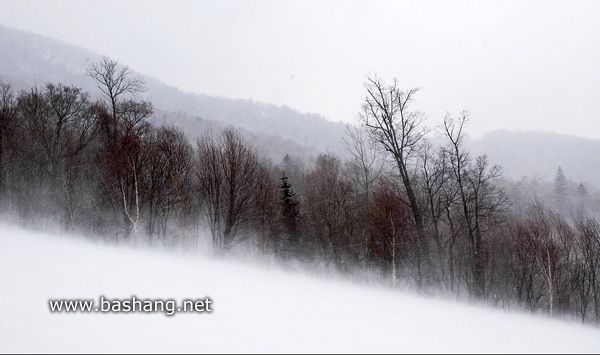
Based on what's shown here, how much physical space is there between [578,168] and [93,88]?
183m

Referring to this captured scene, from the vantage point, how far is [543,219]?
19.8m

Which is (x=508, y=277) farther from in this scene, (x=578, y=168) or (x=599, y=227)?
(x=578, y=168)

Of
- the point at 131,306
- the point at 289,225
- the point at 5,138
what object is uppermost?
the point at 5,138

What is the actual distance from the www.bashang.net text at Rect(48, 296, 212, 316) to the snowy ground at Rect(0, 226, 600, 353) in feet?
0.42

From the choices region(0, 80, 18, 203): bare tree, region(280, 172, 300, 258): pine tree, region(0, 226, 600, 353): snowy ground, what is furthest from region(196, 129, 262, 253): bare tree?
region(0, 80, 18, 203): bare tree

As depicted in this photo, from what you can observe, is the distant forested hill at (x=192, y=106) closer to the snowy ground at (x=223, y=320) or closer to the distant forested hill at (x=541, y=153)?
the distant forested hill at (x=541, y=153)

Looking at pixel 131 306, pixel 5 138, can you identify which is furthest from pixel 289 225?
pixel 131 306

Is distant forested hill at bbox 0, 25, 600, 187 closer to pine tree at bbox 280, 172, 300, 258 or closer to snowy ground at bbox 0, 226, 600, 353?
pine tree at bbox 280, 172, 300, 258

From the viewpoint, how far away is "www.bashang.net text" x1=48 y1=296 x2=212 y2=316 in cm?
566

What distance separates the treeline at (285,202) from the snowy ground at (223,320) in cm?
824

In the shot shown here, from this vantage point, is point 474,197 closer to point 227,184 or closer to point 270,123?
point 227,184

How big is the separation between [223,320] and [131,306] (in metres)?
Answer: 1.64

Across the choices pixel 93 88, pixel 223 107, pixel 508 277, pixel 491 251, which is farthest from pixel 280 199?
pixel 223 107

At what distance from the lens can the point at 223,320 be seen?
5.67 metres
